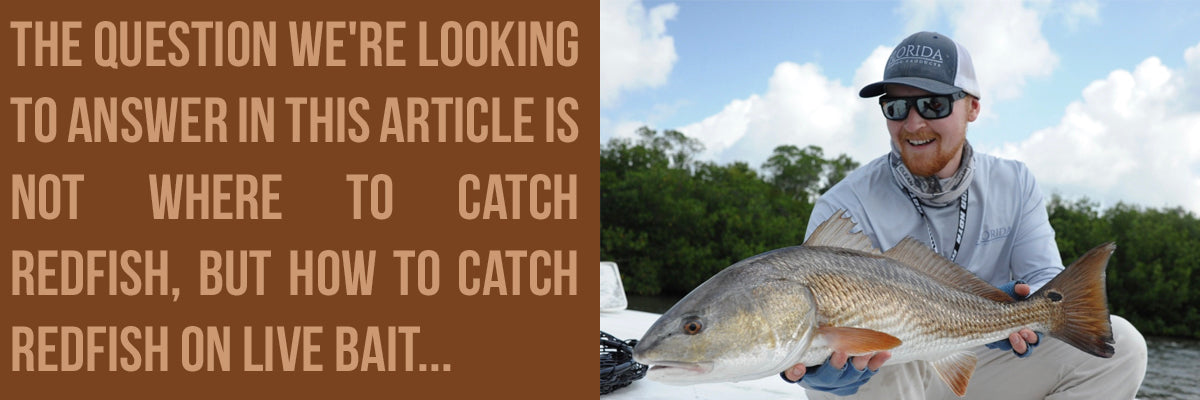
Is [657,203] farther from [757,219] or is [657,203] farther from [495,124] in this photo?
[495,124]

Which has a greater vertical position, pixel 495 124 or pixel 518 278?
pixel 495 124

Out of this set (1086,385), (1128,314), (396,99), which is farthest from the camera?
(1128,314)

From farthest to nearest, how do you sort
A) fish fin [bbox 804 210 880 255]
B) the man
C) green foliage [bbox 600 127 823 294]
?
green foliage [bbox 600 127 823 294], the man, fish fin [bbox 804 210 880 255]

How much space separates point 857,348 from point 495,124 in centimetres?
288

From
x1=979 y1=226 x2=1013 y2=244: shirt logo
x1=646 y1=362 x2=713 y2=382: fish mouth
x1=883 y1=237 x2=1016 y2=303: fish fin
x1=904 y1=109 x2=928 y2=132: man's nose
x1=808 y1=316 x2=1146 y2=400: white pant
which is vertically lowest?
x1=808 y1=316 x2=1146 y2=400: white pant

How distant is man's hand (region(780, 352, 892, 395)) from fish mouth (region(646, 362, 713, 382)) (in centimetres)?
35

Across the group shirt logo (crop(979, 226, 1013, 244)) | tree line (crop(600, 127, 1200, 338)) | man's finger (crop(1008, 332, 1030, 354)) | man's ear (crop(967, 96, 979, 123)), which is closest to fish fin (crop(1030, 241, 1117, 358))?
man's finger (crop(1008, 332, 1030, 354))

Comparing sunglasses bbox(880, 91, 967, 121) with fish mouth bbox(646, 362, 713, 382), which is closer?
fish mouth bbox(646, 362, 713, 382)

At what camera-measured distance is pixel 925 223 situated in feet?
11.9

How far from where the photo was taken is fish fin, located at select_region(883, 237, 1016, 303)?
2.75 m

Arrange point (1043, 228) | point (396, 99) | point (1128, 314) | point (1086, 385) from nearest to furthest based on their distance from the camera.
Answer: point (1086, 385) < point (1043, 228) < point (396, 99) < point (1128, 314)

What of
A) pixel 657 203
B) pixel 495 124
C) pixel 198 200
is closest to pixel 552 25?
pixel 495 124

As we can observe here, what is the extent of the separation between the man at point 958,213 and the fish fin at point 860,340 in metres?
0.80

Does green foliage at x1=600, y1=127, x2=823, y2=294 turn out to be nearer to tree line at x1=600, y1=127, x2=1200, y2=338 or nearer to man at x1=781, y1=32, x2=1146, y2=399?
tree line at x1=600, y1=127, x2=1200, y2=338
